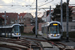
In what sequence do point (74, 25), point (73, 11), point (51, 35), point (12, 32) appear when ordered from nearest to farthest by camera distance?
point (51, 35) < point (12, 32) < point (74, 25) < point (73, 11)

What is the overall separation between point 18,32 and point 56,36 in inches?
416

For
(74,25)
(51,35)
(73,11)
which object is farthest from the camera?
(73,11)

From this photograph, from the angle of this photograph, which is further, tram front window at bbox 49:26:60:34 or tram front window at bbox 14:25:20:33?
tram front window at bbox 14:25:20:33

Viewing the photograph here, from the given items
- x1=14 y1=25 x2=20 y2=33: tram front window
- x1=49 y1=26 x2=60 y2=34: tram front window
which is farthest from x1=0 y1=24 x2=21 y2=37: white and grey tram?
x1=49 y1=26 x2=60 y2=34: tram front window

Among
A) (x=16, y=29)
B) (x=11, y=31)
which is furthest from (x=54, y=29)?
(x=11, y=31)

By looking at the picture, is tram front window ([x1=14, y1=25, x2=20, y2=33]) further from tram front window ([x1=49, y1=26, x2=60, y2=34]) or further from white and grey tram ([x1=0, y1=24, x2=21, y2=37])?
tram front window ([x1=49, y1=26, x2=60, y2=34])

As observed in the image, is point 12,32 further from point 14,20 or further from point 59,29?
point 14,20

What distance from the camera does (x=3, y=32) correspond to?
34000 mm

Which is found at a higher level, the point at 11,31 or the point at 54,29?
the point at 54,29

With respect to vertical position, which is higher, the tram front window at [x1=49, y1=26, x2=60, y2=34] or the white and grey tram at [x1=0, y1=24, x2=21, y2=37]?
the tram front window at [x1=49, y1=26, x2=60, y2=34]

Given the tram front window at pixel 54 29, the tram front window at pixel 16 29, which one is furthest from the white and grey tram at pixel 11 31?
the tram front window at pixel 54 29

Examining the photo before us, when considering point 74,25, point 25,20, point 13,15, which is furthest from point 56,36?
point 13,15

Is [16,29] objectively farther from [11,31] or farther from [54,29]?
[54,29]

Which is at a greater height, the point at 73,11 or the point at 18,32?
the point at 73,11
